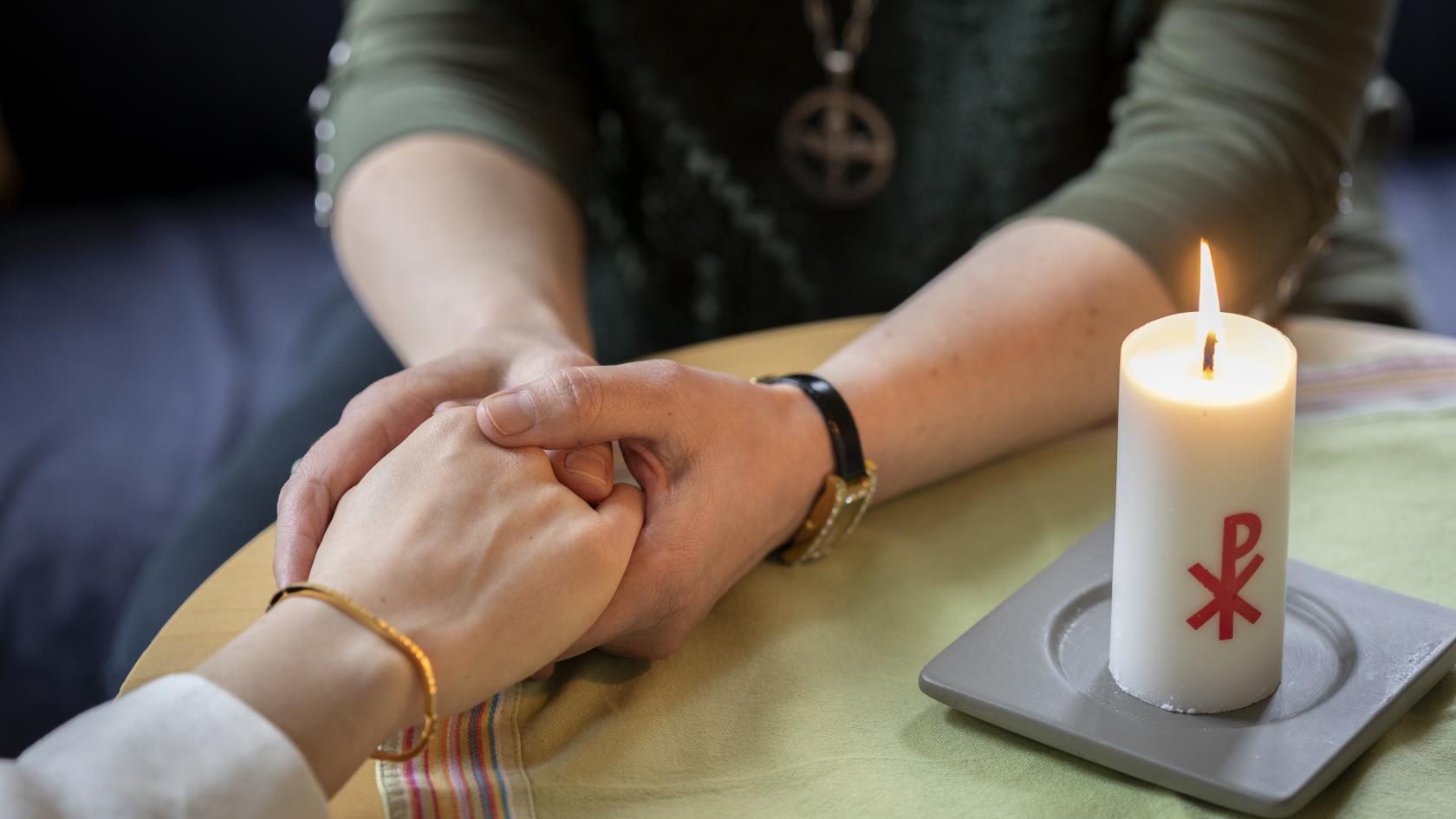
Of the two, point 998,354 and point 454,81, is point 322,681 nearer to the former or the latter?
point 998,354

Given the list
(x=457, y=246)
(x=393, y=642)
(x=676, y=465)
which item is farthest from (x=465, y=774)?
(x=457, y=246)

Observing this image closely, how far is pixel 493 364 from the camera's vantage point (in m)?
0.75

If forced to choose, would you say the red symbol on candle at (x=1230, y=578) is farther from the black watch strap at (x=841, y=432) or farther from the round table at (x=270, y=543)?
the round table at (x=270, y=543)

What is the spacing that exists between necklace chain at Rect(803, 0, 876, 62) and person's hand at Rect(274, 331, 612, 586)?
0.45 metres

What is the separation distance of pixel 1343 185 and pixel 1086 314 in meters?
0.27

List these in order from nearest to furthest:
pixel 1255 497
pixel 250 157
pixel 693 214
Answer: pixel 1255 497 → pixel 693 214 → pixel 250 157

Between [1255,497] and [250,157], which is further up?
[1255,497]

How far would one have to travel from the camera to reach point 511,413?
622 mm

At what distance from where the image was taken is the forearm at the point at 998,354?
750 mm

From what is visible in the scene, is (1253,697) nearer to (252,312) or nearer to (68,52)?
(252,312)

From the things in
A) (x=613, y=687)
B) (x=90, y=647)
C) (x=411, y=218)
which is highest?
(x=411, y=218)

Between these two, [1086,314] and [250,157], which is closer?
[1086,314]

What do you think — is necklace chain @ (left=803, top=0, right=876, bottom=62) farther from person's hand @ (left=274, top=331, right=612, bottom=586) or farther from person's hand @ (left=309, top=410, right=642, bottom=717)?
person's hand @ (left=309, top=410, right=642, bottom=717)

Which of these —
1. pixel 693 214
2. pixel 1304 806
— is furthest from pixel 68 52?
pixel 1304 806
